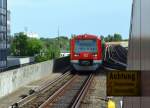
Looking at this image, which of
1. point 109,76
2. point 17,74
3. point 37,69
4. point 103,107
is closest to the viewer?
point 109,76

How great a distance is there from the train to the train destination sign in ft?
102

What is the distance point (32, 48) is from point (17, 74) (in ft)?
319

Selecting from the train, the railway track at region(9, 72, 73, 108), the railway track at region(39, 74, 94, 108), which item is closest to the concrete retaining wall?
the railway track at region(9, 72, 73, 108)

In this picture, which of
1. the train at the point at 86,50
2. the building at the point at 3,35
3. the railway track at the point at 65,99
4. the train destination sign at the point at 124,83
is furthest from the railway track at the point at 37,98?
the building at the point at 3,35

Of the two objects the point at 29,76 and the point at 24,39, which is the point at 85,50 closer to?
the point at 29,76

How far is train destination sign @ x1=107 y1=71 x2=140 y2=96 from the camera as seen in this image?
508 cm

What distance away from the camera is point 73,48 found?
37.0 m

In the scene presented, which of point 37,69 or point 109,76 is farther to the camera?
point 37,69

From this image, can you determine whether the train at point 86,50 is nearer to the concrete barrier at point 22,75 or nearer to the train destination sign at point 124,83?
the concrete barrier at point 22,75

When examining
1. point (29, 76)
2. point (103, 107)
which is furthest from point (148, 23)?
point (29, 76)

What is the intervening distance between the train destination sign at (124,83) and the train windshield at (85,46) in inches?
1234

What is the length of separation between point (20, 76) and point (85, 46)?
10.6 m

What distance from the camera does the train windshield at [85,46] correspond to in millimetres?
36844

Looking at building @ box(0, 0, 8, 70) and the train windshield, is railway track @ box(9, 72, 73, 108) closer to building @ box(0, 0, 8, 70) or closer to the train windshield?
the train windshield
